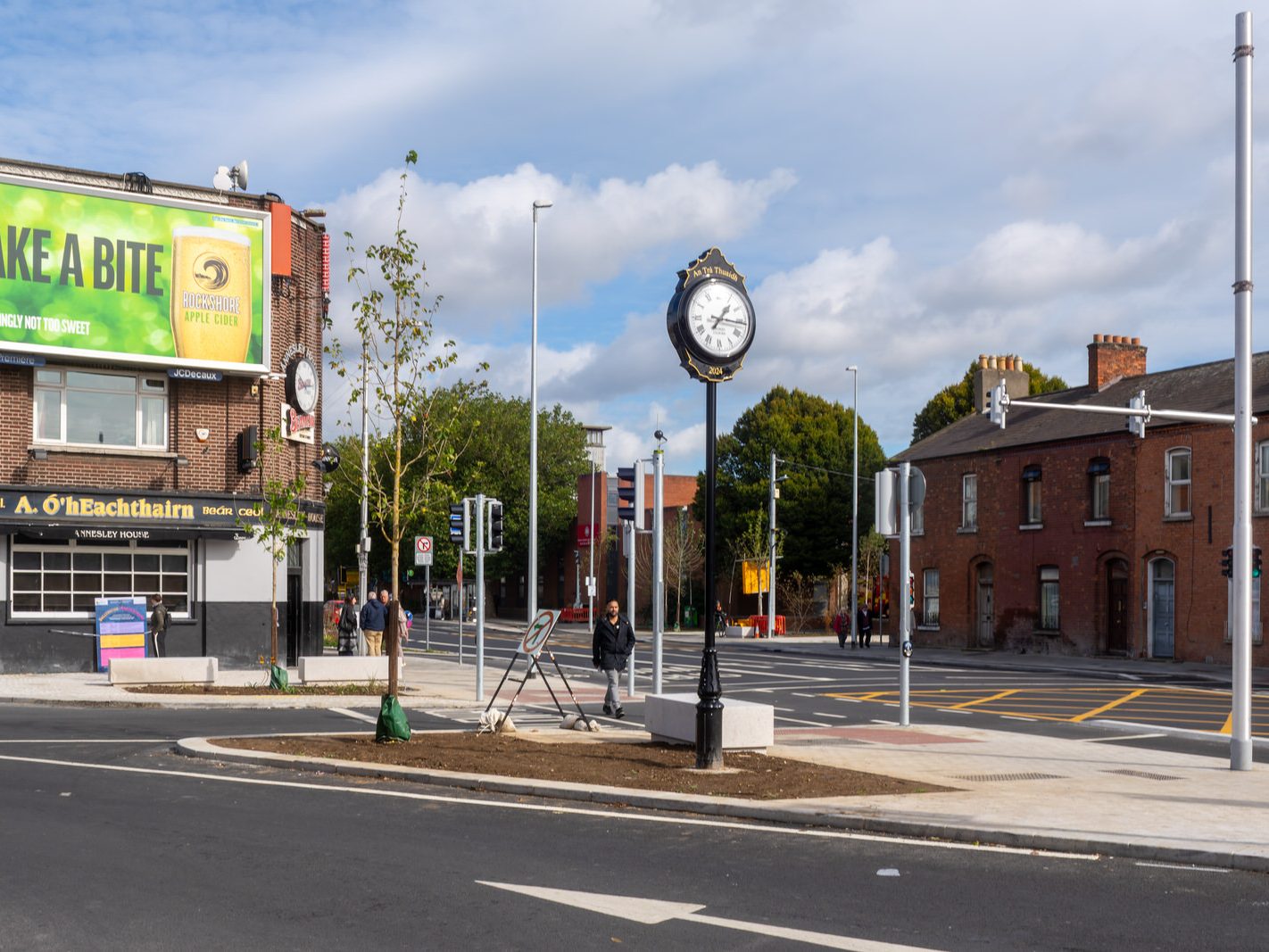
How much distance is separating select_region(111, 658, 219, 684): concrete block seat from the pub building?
4143 millimetres

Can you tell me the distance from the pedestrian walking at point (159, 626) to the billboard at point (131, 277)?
540cm

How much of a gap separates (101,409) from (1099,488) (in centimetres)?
2938

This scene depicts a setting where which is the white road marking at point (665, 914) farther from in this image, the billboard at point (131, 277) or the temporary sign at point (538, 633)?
the billboard at point (131, 277)

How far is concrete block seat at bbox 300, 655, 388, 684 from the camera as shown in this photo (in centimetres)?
2600

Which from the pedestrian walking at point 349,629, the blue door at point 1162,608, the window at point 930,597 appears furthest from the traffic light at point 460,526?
the window at point 930,597

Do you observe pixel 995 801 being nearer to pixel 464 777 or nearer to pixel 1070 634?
pixel 464 777

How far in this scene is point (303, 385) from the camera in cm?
3275

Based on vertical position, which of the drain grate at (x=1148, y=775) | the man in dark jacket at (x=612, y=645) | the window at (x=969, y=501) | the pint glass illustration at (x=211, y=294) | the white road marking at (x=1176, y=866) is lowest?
the drain grate at (x=1148, y=775)

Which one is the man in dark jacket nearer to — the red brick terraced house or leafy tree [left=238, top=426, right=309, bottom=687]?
leafy tree [left=238, top=426, right=309, bottom=687]

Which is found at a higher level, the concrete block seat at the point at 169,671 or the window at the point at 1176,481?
the window at the point at 1176,481

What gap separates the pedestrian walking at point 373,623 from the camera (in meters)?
29.3

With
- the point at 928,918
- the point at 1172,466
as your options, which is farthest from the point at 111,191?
the point at 1172,466

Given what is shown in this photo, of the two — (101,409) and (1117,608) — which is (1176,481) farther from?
(101,409)

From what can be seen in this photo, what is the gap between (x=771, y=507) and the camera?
5456 centimetres
